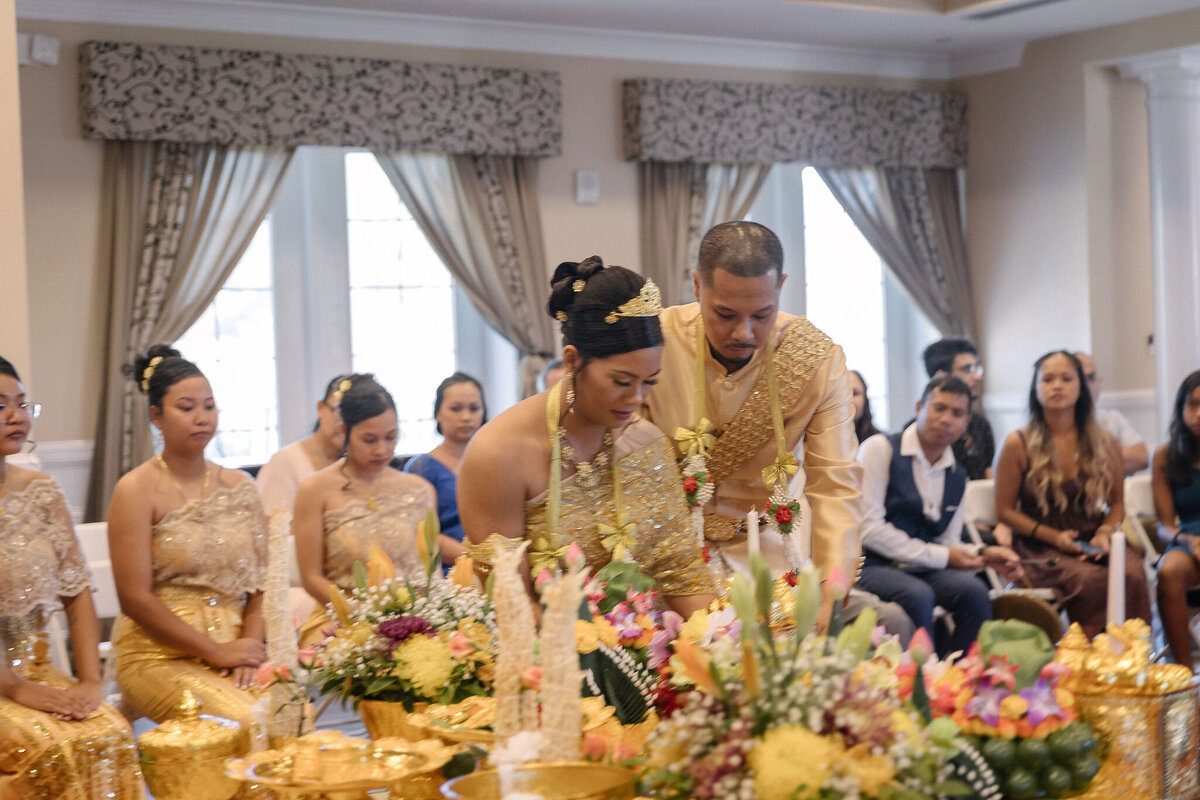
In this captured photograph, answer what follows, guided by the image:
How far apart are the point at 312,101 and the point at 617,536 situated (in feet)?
17.1

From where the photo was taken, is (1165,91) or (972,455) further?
(1165,91)

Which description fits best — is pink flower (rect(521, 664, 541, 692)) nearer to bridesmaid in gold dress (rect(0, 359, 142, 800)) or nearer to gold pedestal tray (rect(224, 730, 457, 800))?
gold pedestal tray (rect(224, 730, 457, 800))

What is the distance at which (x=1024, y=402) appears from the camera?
8.75m

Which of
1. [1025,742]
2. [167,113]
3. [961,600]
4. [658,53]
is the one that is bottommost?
[961,600]

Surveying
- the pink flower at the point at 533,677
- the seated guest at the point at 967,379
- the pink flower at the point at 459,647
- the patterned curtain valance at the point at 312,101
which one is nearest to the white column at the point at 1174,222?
the seated guest at the point at 967,379

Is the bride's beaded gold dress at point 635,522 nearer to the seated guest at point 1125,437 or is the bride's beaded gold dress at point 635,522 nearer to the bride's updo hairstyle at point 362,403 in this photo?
the bride's updo hairstyle at point 362,403

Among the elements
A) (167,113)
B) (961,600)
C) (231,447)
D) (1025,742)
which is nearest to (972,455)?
(961,600)

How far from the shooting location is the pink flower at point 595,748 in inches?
69.5

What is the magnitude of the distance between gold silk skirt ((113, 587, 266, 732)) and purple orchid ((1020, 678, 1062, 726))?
2.41 meters

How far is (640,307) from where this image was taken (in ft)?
7.50

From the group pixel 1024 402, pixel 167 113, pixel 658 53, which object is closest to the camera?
pixel 167 113

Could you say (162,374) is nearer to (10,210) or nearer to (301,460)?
(10,210)

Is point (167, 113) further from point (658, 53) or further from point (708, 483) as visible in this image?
point (708, 483)

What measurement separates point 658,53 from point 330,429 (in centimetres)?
395
